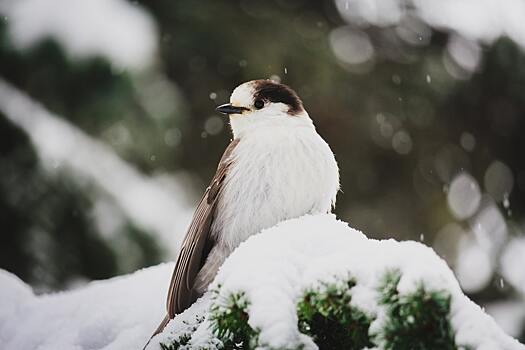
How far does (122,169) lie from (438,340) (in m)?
3.20

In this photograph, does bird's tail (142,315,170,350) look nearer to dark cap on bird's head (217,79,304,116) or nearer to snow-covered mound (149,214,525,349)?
snow-covered mound (149,214,525,349)

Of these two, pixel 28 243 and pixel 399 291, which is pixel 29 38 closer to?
pixel 28 243

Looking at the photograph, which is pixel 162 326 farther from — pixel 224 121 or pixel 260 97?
pixel 224 121

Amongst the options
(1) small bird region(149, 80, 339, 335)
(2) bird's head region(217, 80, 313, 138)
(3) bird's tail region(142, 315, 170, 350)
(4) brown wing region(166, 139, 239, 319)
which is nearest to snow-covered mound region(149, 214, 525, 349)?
(3) bird's tail region(142, 315, 170, 350)

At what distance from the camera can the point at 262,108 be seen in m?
3.10

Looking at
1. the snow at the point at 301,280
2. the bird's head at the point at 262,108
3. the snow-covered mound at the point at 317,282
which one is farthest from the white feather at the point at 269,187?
the snow-covered mound at the point at 317,282

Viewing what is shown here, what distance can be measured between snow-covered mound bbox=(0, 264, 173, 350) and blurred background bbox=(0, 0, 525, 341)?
1.30 m

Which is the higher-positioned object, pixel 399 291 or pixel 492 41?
pixel 399 291

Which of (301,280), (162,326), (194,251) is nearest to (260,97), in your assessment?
(194,251)

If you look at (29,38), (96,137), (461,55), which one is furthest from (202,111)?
(461,55)

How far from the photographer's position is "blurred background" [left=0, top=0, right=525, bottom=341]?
4000 mm

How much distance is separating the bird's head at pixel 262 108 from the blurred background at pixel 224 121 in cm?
119

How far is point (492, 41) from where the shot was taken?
5.02 metres

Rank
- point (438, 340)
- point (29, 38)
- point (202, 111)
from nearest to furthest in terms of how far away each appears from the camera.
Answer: point (438, 340), point (29, 38), point (202, 111)
